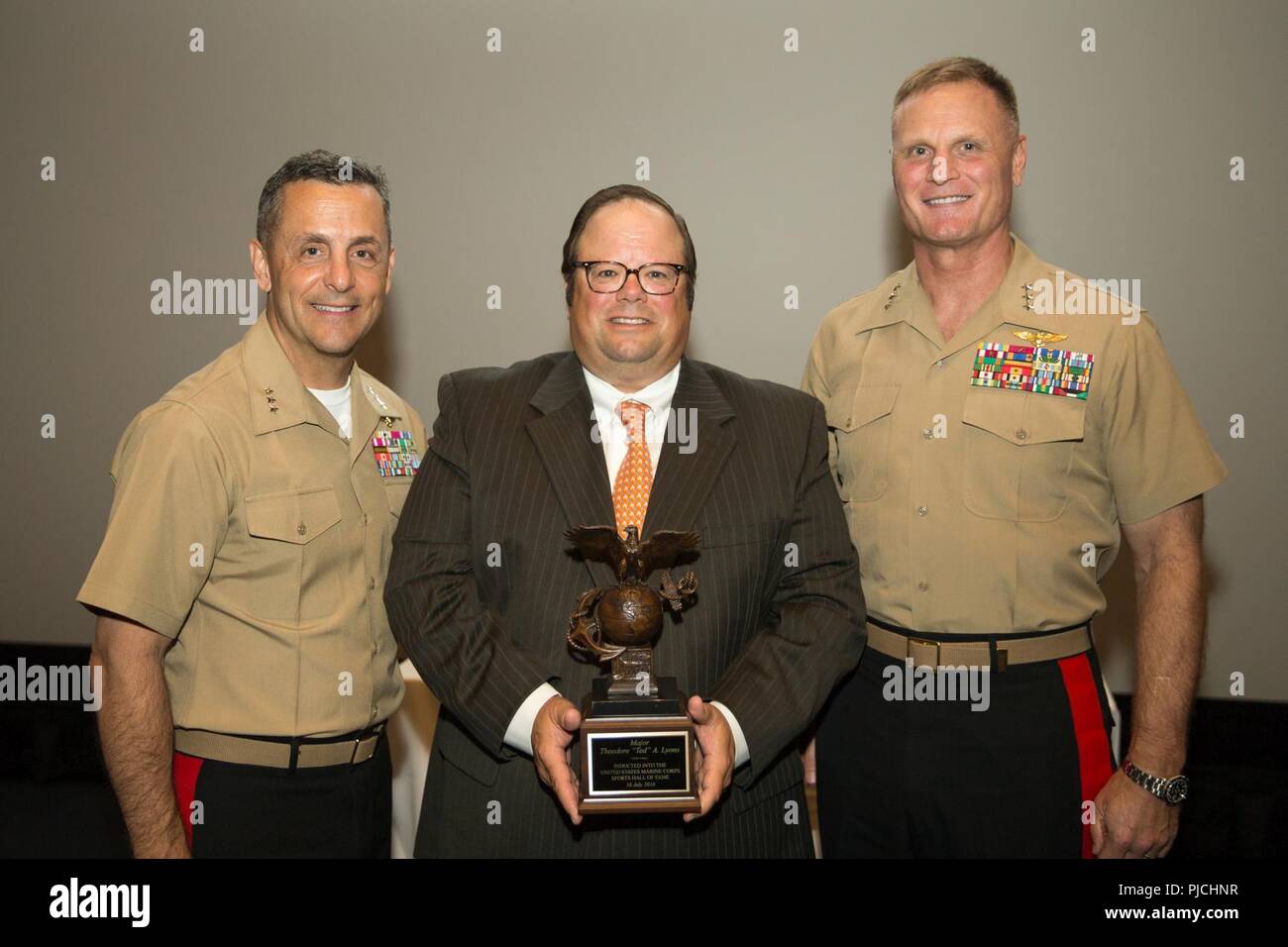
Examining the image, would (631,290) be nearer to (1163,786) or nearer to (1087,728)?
(1087,728)

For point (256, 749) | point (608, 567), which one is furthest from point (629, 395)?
point (256, 749)

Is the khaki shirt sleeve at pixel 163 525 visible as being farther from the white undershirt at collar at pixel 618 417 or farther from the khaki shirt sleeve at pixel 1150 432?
the khaki shirt sleeve at pixel 1150 432

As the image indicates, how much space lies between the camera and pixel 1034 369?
2.47 meters

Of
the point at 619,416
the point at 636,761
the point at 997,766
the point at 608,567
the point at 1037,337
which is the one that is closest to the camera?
the point at 636,761

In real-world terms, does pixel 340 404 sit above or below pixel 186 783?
above

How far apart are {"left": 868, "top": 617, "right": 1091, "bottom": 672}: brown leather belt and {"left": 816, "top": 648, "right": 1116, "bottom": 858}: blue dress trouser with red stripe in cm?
2

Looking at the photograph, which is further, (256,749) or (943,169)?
(943,169)

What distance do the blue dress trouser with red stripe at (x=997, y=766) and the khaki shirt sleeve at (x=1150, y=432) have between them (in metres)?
0.42

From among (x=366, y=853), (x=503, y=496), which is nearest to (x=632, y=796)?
(x=503, y=496)

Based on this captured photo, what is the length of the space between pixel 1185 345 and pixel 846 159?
1457 mm

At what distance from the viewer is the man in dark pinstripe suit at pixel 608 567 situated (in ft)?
6.89

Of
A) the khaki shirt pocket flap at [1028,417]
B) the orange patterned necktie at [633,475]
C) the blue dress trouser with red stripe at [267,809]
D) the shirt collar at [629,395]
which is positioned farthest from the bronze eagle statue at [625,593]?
the khaki shirt pocket flap at [1028,417]

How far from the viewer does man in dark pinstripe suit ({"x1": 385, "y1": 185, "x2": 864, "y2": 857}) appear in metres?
2.10

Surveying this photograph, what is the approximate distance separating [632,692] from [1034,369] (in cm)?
119
